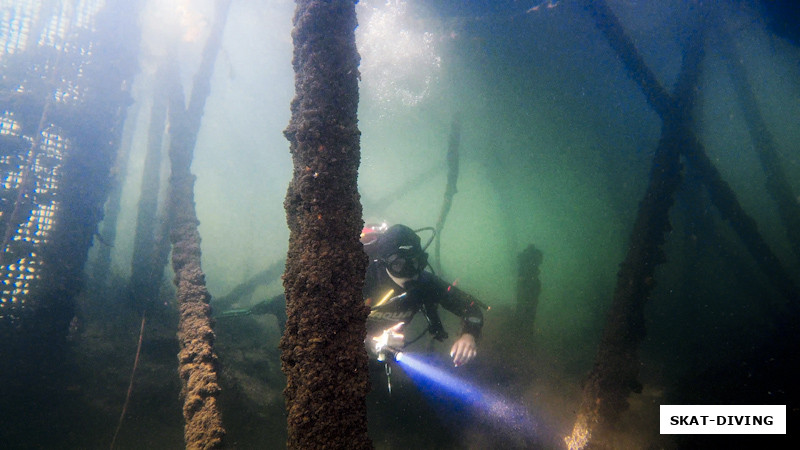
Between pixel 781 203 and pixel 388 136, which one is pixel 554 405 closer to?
pixel 781 203

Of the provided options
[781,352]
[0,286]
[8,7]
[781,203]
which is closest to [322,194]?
[0,286]

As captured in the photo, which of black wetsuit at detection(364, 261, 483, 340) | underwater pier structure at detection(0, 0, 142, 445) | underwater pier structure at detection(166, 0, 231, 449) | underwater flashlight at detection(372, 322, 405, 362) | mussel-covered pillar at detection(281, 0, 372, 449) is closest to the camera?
mussel-covered pillar at detection(281, 0, 372, 449)

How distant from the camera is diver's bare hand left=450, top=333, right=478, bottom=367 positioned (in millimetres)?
4363

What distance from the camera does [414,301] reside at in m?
5.13

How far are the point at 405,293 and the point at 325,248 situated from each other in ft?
11.6

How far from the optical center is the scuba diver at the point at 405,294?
15.3 ft

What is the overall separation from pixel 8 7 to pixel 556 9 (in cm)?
1326

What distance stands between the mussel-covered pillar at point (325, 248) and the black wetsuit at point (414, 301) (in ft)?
10.8

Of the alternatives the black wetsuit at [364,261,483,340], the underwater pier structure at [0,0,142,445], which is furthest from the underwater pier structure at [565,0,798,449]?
the underwater pier structure at [0,0,142,445]

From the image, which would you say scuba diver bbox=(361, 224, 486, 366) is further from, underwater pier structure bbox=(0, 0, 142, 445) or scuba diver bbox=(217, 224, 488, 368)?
underwater pier structure bbox=(0, 0, 142, 445)

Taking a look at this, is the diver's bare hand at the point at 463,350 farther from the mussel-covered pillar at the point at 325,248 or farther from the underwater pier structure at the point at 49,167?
the underwater pier structure at the point at 49,167

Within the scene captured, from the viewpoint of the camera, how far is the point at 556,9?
9883 millimetres

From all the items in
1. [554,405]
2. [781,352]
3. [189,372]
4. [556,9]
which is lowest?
[781,352]

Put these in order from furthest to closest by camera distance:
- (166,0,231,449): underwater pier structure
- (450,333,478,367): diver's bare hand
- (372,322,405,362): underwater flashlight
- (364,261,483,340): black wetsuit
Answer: (364,261,483,340): black wetsuit < (450,333,478,367): diver's bare hand < (372,322,405,362): underwater flashlight < (166,0,231,449): underwater pier structure
